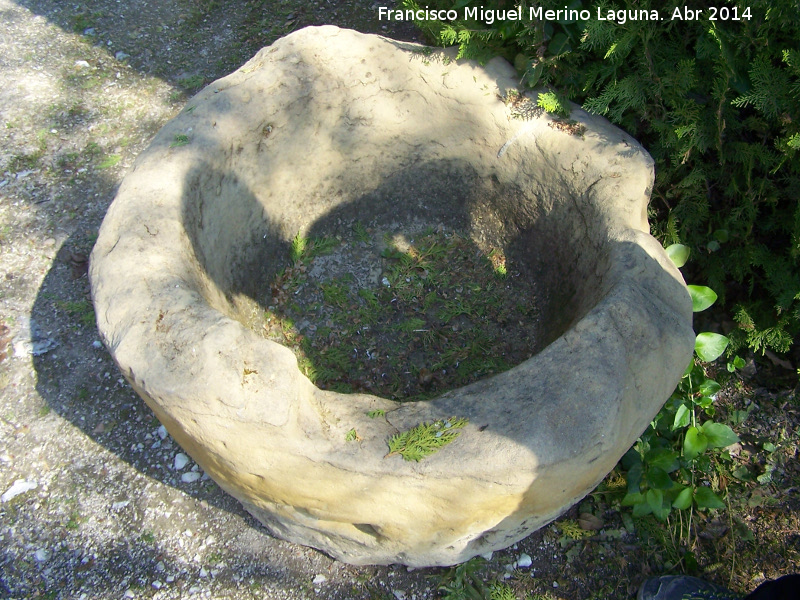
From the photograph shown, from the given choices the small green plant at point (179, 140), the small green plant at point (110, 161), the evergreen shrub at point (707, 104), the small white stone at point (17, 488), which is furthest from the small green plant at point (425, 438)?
the small green plant at point (110, 161)

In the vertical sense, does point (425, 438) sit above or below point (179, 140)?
below

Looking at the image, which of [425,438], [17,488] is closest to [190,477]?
[17,488]

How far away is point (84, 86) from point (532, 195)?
10.5 ft

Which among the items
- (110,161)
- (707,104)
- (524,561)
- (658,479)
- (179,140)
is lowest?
(524,561)

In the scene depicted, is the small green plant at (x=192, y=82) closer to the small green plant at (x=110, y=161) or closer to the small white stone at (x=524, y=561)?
the small green plant at (x=110, y=161)

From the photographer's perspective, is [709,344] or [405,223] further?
[405,223]

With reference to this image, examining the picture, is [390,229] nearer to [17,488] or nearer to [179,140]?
[179,140]

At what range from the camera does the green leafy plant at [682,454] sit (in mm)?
2441

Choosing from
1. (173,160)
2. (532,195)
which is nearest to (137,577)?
(173,160)

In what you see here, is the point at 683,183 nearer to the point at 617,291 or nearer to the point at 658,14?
the point at 658,14

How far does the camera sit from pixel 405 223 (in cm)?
328

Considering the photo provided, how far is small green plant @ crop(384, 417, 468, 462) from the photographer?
172 centimetres

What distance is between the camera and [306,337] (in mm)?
2939

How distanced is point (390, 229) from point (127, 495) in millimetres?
→ 1802
